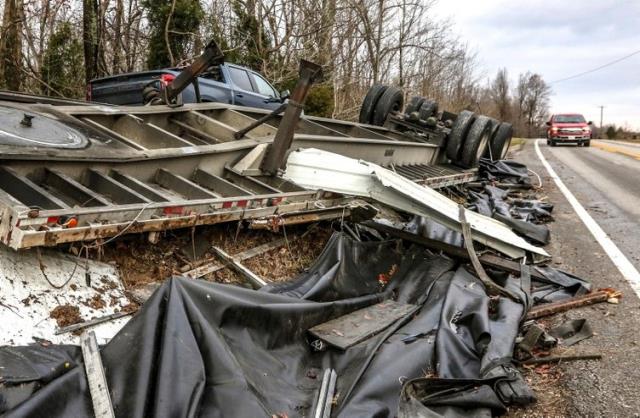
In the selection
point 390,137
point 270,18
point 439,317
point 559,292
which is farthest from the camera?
point 270,18

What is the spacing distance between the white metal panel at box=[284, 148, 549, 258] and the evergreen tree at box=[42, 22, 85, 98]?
12.0 m

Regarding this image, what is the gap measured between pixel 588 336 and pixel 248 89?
9.10 meters

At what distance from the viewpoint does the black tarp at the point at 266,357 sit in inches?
95.7

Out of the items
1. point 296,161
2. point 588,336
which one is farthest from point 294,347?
point 296,161

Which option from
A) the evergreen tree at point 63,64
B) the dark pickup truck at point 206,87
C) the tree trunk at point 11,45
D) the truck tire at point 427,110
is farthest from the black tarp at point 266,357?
the evergreen tree at point 63,64

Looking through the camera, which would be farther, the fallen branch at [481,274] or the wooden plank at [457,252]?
the wooden plank at [457,252]

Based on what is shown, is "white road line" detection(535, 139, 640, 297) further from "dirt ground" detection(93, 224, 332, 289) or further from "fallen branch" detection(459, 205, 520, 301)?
"dirt ground" detection(93, 224, 332, 289)

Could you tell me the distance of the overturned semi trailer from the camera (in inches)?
132

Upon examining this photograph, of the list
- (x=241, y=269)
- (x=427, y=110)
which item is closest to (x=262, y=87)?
(x=427, y=110)

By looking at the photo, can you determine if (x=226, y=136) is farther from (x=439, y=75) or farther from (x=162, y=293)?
(x=439, y=75)

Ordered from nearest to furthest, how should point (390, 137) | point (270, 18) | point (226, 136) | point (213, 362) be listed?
point (213, 362) → point (226, 136) → point (390, 137) → point (270, 18)

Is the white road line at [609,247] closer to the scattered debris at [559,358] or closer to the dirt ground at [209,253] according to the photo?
the scattered debris at [559,358]

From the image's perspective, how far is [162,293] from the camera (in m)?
2.84

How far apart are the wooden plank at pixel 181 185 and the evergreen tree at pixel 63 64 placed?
11939mm
